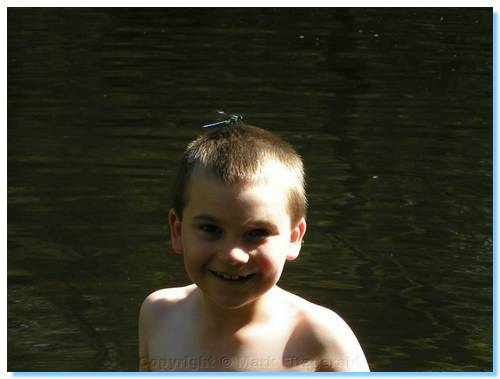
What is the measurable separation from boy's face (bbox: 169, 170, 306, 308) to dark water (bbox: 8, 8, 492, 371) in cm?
168

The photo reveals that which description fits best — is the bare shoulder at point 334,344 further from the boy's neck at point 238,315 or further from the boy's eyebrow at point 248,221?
the boy's eyebrow at point 248,221

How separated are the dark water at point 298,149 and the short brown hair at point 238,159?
167 centimetres

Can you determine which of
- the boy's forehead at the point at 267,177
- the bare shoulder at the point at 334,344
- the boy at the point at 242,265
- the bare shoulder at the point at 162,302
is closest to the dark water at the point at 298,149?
the bare shoulder at the point at 162,302

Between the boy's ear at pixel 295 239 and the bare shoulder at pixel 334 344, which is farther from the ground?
the boy's ear at pixel 295 239

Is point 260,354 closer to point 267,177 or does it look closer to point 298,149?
point 267,177

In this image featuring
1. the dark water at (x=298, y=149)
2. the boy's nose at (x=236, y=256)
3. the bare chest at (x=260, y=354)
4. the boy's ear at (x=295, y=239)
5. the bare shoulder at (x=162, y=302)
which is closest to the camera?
the boy's nose at (x=236, y=256)

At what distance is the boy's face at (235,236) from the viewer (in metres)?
3.35

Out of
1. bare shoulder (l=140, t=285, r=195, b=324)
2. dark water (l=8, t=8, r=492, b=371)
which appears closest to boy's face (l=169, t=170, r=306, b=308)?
bare shoulder (l=140, t=285, r=195, b=324)

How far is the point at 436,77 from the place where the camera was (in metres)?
11.0

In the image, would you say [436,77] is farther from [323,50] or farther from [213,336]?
[213,336]

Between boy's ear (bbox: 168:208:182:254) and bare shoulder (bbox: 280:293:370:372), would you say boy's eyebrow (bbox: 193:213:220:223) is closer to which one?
boy's ear (bbox: 168:208:182:254)

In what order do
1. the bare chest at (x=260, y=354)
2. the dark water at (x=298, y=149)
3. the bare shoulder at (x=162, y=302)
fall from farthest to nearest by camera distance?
the dark water at (x=298, y=149), the bare shoulder at (x=162, y=302), the bare chest at (x=260, y=354)

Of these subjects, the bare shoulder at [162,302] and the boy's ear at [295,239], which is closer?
the boy's ear at [295,239]

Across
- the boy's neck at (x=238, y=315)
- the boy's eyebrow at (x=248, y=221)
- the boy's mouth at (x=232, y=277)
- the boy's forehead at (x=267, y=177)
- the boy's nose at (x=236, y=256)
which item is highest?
the boy's forehead at (x=267, y=177)
